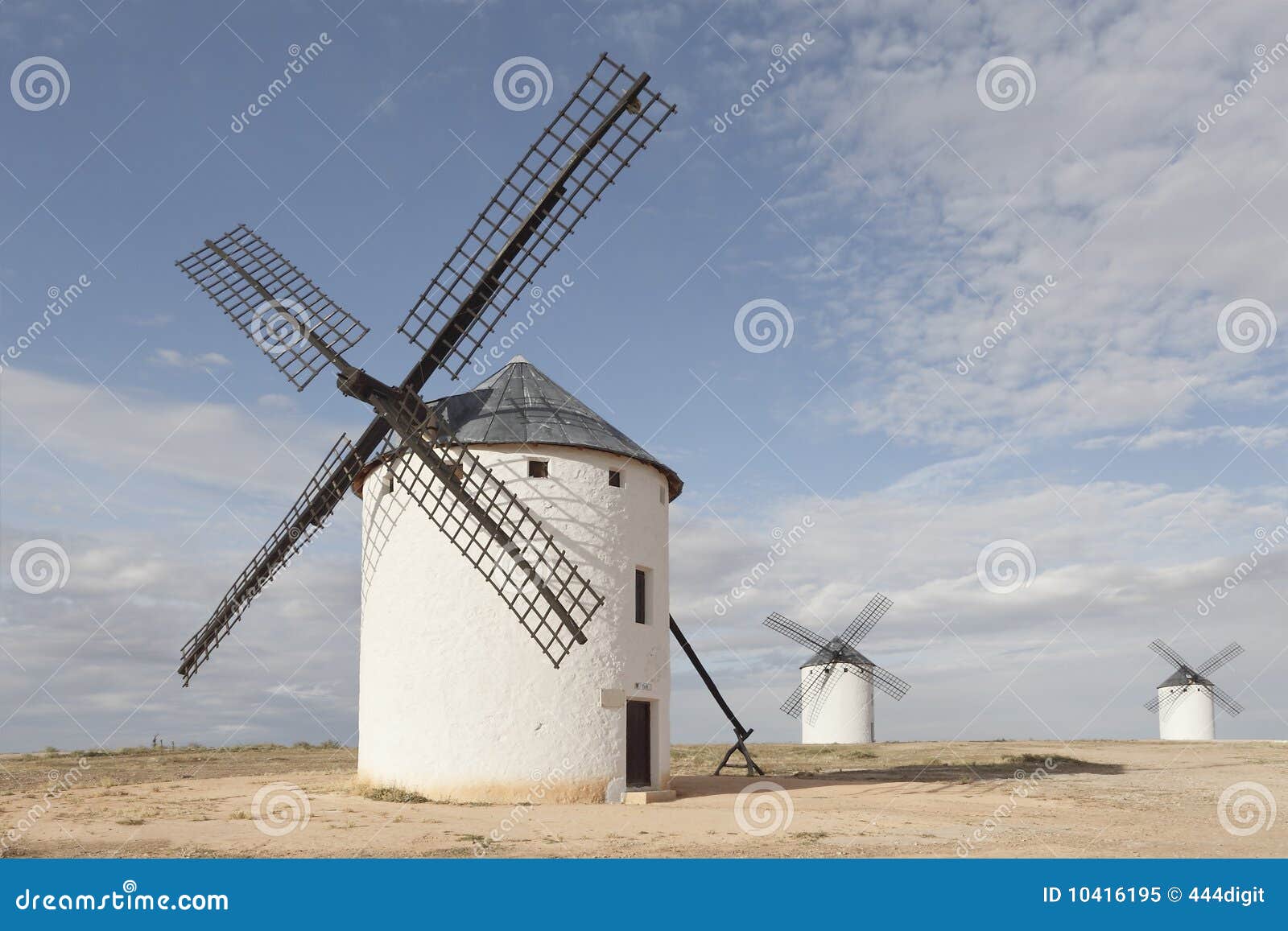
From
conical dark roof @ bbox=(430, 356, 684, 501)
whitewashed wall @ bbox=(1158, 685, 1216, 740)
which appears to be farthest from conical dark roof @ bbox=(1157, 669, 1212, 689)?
conical dark roof @ bbox=(430, 356, 684, 501)

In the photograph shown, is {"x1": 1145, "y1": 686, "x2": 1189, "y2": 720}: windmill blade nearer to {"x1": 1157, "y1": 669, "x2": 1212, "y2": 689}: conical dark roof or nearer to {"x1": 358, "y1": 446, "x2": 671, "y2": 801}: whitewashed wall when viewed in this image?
{"x1": 1157, "y1": 669, "x2": 1212, "y2": 689}: conical dark roof

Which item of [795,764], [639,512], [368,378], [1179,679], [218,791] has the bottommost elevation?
[218,791]

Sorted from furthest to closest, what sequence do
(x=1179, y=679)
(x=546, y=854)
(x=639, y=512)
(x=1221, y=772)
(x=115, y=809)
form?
(x=1179, y=679) < (x=1221, y=772) < (x=639, y=512) < (x=115, y=809) < (x=546, y=854)

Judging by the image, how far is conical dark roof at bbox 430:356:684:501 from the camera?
17844 millimetres

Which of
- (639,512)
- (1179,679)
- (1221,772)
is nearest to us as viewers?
(639,512)

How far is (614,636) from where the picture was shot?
17.8 meters

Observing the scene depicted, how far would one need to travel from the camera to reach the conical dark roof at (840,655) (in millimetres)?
43469

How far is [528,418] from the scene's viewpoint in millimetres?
18312

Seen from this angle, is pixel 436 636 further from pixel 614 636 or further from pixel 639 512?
pixel 639 512

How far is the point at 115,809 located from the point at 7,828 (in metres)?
2.37

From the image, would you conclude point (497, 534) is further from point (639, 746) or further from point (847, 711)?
point (847, 711)

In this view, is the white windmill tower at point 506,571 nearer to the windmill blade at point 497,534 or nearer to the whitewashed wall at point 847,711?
the windmill blade at point 497,534

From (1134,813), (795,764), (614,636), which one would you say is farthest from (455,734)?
(795,764)

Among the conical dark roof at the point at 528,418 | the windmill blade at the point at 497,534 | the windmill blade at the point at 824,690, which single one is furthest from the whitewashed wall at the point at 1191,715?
the windmill blade at the point at 497,534
